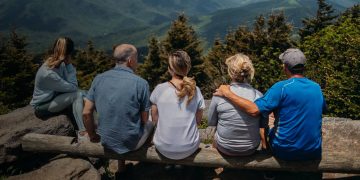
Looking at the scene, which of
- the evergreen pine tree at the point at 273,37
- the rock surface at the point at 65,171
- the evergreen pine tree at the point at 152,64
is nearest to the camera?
the rock surface at the point at 65,171

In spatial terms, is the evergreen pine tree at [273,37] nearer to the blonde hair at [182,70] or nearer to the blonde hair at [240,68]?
the blonde hair at [240,68]

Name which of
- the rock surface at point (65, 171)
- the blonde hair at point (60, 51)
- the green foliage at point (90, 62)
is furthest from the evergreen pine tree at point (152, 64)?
the rock surface at point (65, 171)

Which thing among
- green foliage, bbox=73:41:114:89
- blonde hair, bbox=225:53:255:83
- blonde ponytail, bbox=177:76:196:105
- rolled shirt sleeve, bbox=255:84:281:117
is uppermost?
blonde hair, bbox=225:53:255:83

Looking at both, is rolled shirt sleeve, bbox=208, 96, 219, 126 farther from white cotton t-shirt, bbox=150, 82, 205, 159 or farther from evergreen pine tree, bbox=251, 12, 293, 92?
evergreen pine tree, bbox=251, 12, 293, 92

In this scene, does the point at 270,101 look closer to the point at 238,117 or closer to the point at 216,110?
the point at 238,117

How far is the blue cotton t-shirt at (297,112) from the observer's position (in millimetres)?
5062

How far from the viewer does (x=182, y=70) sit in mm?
5492

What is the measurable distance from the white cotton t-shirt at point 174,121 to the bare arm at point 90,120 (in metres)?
1.05

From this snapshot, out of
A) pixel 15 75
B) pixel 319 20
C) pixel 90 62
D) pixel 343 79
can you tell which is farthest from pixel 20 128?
pixel 319 20

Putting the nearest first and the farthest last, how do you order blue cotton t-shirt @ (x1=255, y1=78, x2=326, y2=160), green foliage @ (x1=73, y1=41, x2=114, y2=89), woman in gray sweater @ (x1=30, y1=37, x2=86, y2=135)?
1. blue cotton t-shirt @ (x1=255, y1=78, x2=326, y2=160)
2. woman in gray sweater @ (x1=30, y1=37, x2=86, y2=135)
3. green foliage @ (x1=73, y1=41, x2=114, y2=89)

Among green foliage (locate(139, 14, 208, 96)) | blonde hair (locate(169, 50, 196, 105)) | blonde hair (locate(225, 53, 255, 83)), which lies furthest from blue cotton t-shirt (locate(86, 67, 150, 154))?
green foliage (locate(139, 14, 208, 96))

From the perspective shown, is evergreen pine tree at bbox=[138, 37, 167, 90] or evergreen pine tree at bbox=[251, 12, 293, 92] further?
evergreen pine tree at bbox=[138, 37, 167, 90]

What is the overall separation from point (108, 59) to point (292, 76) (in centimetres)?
4154

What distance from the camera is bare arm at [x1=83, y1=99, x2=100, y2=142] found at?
Answer: 5774 millimetres
